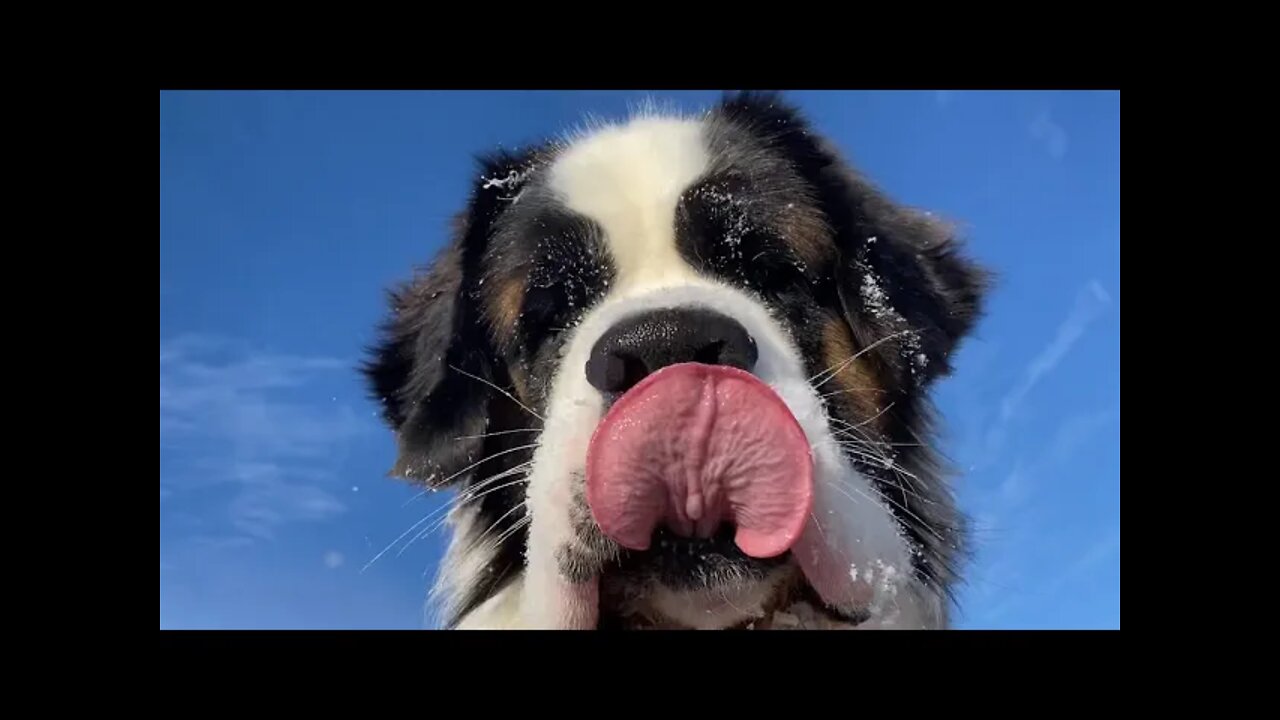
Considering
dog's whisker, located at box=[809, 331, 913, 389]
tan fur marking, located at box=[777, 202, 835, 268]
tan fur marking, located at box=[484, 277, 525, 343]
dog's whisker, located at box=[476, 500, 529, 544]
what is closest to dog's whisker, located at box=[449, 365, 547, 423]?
tan fur marking, located at box=[484, 277, 525, 343]

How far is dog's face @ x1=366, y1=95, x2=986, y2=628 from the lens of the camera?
7.36 ft

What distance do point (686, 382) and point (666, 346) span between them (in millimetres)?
141

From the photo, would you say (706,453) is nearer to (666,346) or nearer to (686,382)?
(686,382)

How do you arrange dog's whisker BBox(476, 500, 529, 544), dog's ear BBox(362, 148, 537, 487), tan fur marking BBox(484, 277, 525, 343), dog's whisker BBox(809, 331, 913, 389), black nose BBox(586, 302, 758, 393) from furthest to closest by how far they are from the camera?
dog's ear BBox(362, 148, 537, 487)
tan fur marking BBox(484, 277, 525, 343)
dog's whisker BBox(476, 500, 529, 544)
dog's whisker BBox(809, 331, 913, 389)
black nose BBox(586, 302, 758, 393)

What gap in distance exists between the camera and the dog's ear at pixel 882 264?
2.92 m

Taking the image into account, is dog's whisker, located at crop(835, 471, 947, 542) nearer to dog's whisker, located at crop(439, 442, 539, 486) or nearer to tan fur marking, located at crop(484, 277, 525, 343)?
dog's whisker, located at crop(439, 442, 539, 486)

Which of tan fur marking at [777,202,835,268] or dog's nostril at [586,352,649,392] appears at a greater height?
tan fur marking at [777,202,835,268]

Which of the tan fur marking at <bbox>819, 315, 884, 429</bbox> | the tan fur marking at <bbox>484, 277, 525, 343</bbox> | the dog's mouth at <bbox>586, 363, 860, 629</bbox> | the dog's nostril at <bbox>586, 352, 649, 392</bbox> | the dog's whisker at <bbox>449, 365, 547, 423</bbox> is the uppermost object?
the tan fur marking at <bbox>484, 277, 525, 343</bbox>

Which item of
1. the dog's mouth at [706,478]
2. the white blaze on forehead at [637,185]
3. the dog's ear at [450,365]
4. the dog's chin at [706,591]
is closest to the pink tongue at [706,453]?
the dog's mouth at [706,478]

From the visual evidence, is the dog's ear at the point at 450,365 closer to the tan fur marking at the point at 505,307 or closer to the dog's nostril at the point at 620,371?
the tan fur marking at the point at 505,307

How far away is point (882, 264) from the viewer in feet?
10.0

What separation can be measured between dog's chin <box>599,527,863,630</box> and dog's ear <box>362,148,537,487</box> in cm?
85
